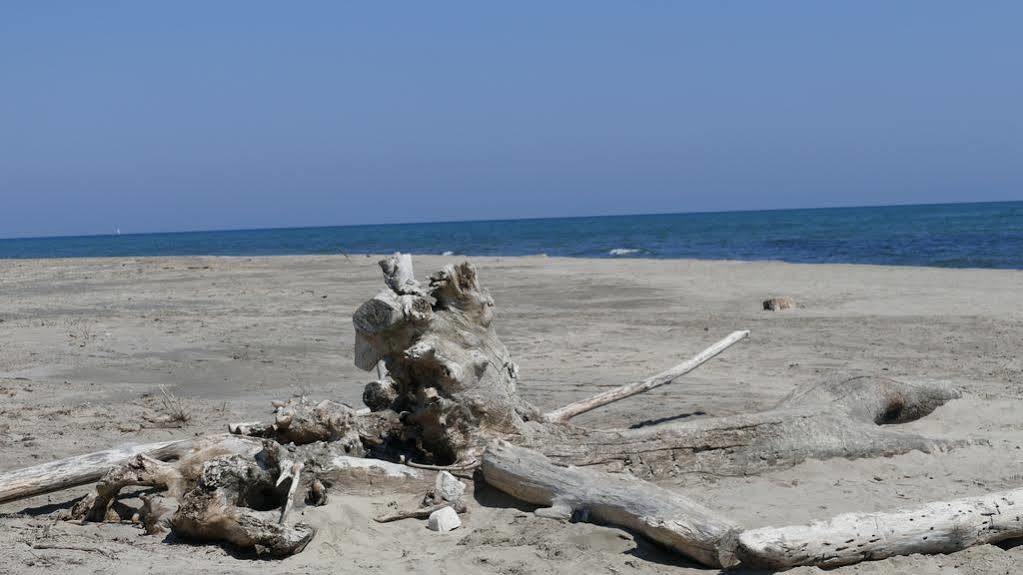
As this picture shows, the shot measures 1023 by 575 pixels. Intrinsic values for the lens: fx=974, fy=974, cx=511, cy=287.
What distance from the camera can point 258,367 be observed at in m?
10.5

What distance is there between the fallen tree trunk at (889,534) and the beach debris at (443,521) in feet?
5.06

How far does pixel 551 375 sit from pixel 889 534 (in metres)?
5.42

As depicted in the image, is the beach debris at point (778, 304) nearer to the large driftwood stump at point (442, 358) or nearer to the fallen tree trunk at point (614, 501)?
the large driftwood stump at point (442, 358)

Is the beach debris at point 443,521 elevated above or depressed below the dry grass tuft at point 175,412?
below

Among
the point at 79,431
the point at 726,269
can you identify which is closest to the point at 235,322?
the point at 79,431

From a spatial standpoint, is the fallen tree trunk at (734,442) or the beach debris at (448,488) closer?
the beach debris at (448,488)

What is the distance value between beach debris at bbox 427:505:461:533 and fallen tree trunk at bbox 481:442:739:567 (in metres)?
0.41

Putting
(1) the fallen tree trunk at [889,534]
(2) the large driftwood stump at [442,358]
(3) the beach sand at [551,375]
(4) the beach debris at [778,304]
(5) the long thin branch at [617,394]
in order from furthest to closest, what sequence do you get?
(4) the beach debris at [778,304]
(5) the long thin branch at [617,394]
(2) the large driftwood stump at [442,358]
(3) the beach sand at [551,375]
(1) the fallen tree trunk at [889,534]

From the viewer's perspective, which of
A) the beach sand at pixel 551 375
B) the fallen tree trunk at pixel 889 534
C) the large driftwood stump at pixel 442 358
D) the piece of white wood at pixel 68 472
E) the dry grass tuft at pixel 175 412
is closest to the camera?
the fallen tree trunk at pixel 889 534

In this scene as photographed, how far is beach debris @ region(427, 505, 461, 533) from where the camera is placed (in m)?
5.17

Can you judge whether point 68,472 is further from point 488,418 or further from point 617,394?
point 617,394

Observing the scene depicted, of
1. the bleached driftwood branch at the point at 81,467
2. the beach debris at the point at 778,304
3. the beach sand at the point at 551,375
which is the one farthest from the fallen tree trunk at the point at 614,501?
the beach debris at the point at 778,304

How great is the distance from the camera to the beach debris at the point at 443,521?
5.17 m

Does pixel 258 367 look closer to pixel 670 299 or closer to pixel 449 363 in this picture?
pixel 449 363
